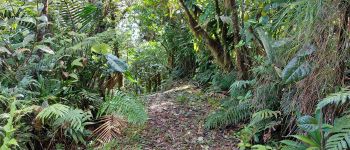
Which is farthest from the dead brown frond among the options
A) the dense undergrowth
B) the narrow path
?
the narrow path

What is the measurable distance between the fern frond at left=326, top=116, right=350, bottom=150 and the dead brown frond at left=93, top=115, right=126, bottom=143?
1.95m

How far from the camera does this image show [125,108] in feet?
10.2

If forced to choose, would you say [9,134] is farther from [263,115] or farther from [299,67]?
[299,67]

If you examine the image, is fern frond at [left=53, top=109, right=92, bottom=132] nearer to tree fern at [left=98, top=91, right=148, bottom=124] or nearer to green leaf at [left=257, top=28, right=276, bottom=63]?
tree fern at [left=98, top=91, right=148, bottom=124]

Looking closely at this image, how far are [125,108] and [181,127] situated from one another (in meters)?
0.66

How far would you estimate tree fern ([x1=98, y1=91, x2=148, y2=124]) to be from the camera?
3012 millimetres

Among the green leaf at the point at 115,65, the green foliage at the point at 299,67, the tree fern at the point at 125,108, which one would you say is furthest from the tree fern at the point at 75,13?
the green foliage at the point at 299,67

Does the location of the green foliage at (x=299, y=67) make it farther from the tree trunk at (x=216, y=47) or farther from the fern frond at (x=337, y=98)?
the tree trunk at (x=216, y=47)

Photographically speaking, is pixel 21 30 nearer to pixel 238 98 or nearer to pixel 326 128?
pixel 238 98

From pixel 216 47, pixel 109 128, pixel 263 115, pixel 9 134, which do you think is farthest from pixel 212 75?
pixel 9 134

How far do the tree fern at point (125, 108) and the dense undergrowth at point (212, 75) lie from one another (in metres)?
0.01

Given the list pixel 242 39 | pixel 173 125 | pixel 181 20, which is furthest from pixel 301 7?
pixel 181 20

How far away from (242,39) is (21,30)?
2552mm

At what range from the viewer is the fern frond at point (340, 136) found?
74.2 inches
